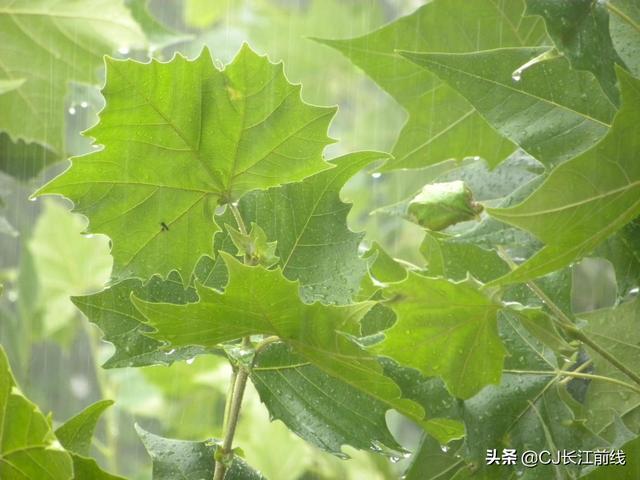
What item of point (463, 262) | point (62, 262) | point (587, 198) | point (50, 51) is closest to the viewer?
point (587, 198)

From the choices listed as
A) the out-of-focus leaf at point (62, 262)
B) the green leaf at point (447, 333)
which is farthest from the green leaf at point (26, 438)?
the out-of-focus leaf at point (62, 262)

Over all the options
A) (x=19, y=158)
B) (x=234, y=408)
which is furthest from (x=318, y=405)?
(x=19, y=158)

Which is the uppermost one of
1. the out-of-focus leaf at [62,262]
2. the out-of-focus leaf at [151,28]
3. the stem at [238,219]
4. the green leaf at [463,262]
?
the out-of-focus leaf at [151,28]

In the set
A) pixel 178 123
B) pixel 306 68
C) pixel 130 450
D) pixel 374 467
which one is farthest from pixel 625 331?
pixel 130 450

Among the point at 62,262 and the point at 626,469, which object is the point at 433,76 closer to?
the point at 626,469

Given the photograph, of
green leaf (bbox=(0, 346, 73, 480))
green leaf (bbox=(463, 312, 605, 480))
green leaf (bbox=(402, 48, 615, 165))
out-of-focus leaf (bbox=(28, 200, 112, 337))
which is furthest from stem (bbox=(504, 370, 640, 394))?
out-of-focus leaf (bbox=(28, 200, 112, 337))

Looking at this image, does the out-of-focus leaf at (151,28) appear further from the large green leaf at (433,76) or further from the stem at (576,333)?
the stem at (576,333)
